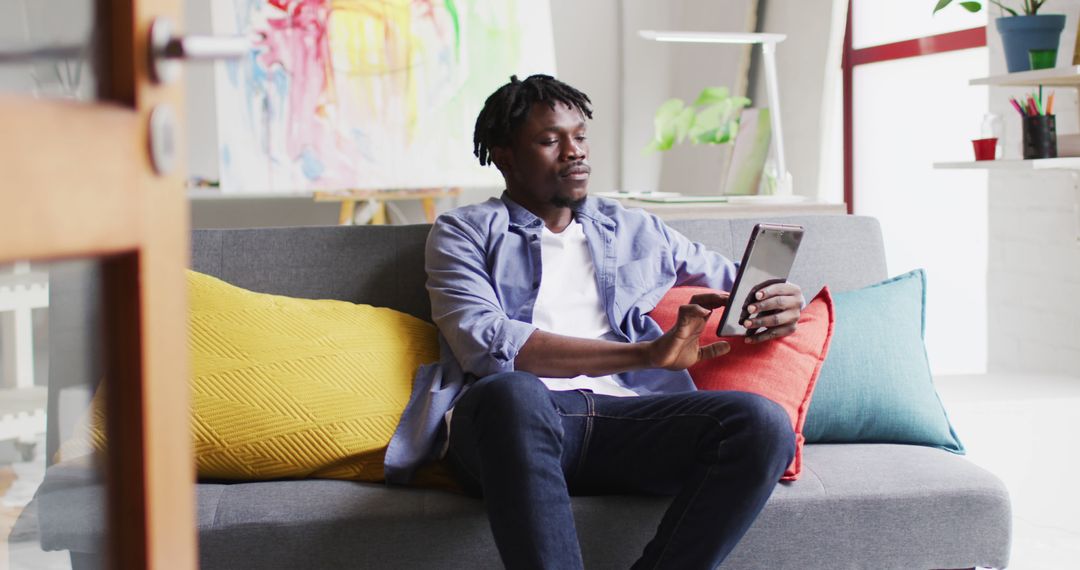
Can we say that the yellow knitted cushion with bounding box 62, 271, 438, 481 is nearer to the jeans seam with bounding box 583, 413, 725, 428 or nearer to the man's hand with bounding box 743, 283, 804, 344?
the jeans seam with bounding box 583, 413, 725, 428

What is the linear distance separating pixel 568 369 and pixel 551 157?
0.43 metres

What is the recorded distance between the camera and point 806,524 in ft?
5.84

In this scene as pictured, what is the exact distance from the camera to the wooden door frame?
646 mm

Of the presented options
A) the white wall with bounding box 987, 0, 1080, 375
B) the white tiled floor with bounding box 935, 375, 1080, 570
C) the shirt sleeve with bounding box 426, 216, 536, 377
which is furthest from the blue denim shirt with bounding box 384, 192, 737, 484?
the white wall with bounding box 987, 0, 1080, 375

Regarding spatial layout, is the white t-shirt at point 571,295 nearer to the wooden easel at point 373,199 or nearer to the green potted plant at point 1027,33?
the green potted plant at point 1027,33

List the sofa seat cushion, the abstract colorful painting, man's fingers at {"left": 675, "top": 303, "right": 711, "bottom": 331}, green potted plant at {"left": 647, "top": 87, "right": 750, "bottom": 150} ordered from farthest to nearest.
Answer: the abstract colorful painting → green potted plant at {"left": 647, "top": 87, "right": 750, "bottom": 150} → man's fingers at {"left": 675, "top": 303, "right": 711, "bottom": 331} → the sofa seat cushion

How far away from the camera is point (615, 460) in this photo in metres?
1.77

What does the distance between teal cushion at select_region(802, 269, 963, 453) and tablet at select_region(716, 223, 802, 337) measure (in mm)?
187

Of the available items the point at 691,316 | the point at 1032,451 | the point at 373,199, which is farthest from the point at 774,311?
the point at 373,199

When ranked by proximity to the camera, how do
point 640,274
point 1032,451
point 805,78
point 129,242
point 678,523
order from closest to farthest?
point 129,242
point 678,523
point 640,274
point 1032,451
point 805,78

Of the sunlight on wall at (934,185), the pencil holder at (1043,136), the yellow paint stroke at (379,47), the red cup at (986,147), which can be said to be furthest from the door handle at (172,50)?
the yellow paint stroke at (379,47)

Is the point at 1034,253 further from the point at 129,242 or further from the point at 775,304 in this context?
the point at 129,242

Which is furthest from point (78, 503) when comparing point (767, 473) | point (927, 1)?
point (927, 1)

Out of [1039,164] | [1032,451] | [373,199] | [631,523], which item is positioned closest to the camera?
[631,523]
